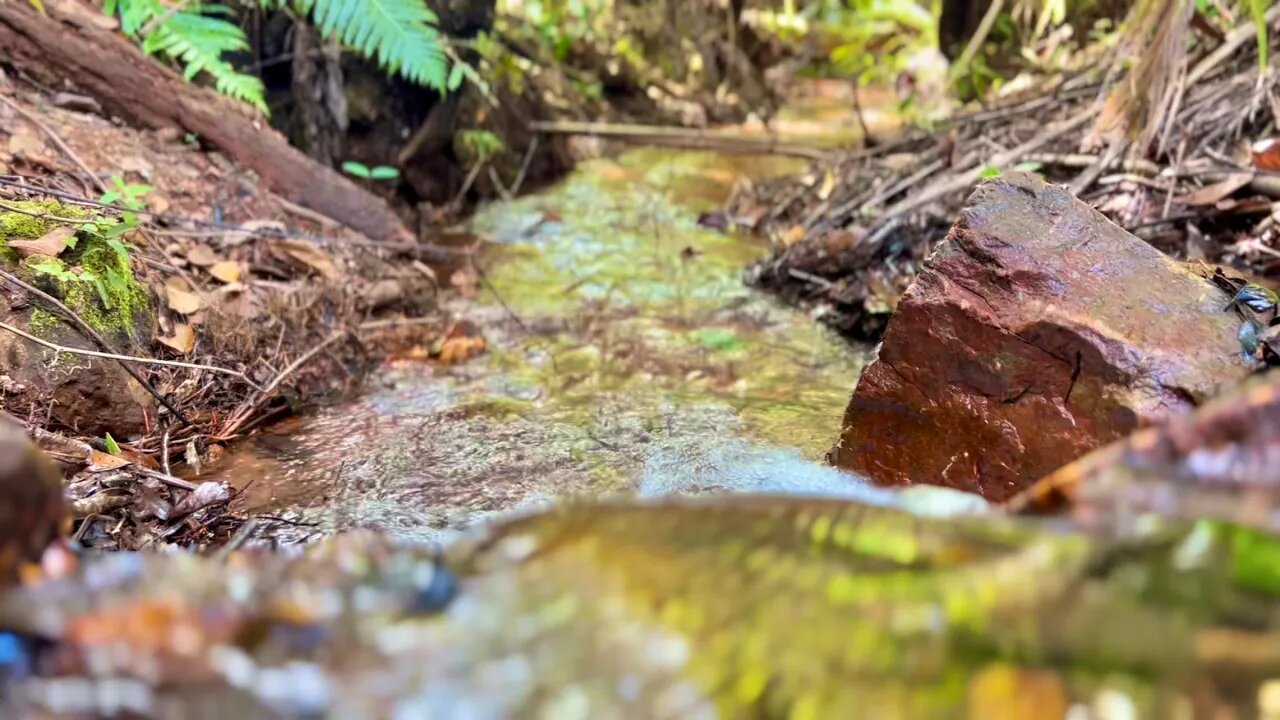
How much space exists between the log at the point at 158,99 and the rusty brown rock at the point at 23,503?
10.4 ft

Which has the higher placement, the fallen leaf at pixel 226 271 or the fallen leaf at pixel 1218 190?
the fallen leaf at pixel 1218 190

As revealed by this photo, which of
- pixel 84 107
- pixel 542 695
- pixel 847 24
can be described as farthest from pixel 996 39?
pixel 542 695

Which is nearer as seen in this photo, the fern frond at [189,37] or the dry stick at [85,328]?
the dry stick at [85,328]

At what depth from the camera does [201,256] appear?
9.96ft

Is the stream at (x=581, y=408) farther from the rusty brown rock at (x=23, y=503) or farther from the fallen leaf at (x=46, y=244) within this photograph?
the rusty brown rock at (x=23, y=503)

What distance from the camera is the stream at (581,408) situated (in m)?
2.26

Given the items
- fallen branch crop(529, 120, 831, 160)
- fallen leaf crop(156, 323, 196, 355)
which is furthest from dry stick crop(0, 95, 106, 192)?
fallen branch crop(529, 120, 831, 160)

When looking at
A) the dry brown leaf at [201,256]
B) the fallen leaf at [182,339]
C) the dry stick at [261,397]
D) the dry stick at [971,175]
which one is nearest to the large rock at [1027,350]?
the dry stick at [971,175]

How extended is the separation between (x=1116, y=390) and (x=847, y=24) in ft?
40.4

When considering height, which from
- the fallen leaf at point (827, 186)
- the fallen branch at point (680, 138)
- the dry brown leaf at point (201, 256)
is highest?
the fallen leaf at point (827, 186)

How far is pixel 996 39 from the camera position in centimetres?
796

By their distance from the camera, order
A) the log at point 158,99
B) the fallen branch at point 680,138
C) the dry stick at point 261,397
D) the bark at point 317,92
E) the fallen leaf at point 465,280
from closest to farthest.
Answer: the dry stick at point 261,397 → the log at point 158,99 → the fallen leaf at point 465,280 → the bark at point 317,92 → the fallen branch at point 680,138

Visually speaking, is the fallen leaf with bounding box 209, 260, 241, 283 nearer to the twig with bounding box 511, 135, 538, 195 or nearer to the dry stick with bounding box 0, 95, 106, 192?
the dry stick with bounding box 0, 95, 106, 192

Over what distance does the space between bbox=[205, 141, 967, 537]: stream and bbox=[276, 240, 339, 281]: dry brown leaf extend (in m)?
0.55
